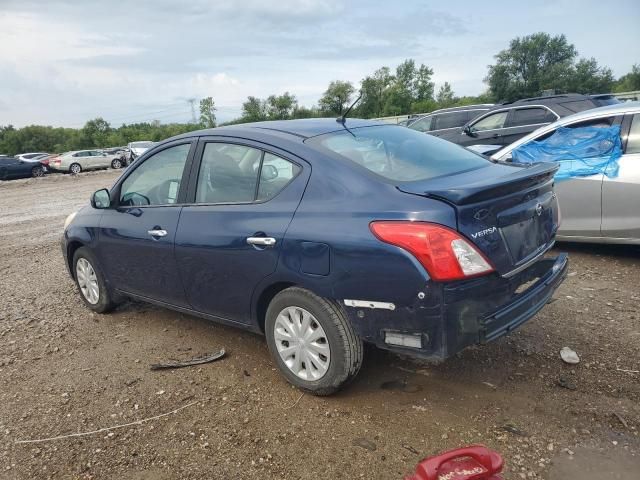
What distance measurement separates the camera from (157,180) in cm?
417

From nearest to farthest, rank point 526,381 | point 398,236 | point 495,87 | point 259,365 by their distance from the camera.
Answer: point 398,236 → point 526,381 → point 259,365 → point 495,87

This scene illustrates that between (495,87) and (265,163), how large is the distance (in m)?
71.3

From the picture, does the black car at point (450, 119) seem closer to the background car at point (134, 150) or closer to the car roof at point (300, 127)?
the car roof at point (300, 127)

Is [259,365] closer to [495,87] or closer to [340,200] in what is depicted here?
[340,200]

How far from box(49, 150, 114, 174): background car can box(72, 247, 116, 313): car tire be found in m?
28.2

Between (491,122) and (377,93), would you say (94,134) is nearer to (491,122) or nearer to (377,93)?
(377,93)

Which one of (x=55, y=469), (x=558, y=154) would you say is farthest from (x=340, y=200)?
(x=558, y=154)

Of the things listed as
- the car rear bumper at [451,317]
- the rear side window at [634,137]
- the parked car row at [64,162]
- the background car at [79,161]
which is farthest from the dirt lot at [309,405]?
the background car at [79,161]

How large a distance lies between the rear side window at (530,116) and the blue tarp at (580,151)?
531 cm

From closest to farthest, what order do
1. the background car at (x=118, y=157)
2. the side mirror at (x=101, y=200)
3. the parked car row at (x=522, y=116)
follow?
the side mirror at (x=101, y=200), the parked car row at (x=522, y=116), the background car at (x=118, y=157)

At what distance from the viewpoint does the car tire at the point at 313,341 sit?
2.93 m

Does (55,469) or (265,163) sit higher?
(265,163)

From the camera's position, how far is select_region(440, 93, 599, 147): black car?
35.2 feet

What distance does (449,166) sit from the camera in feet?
10.9
